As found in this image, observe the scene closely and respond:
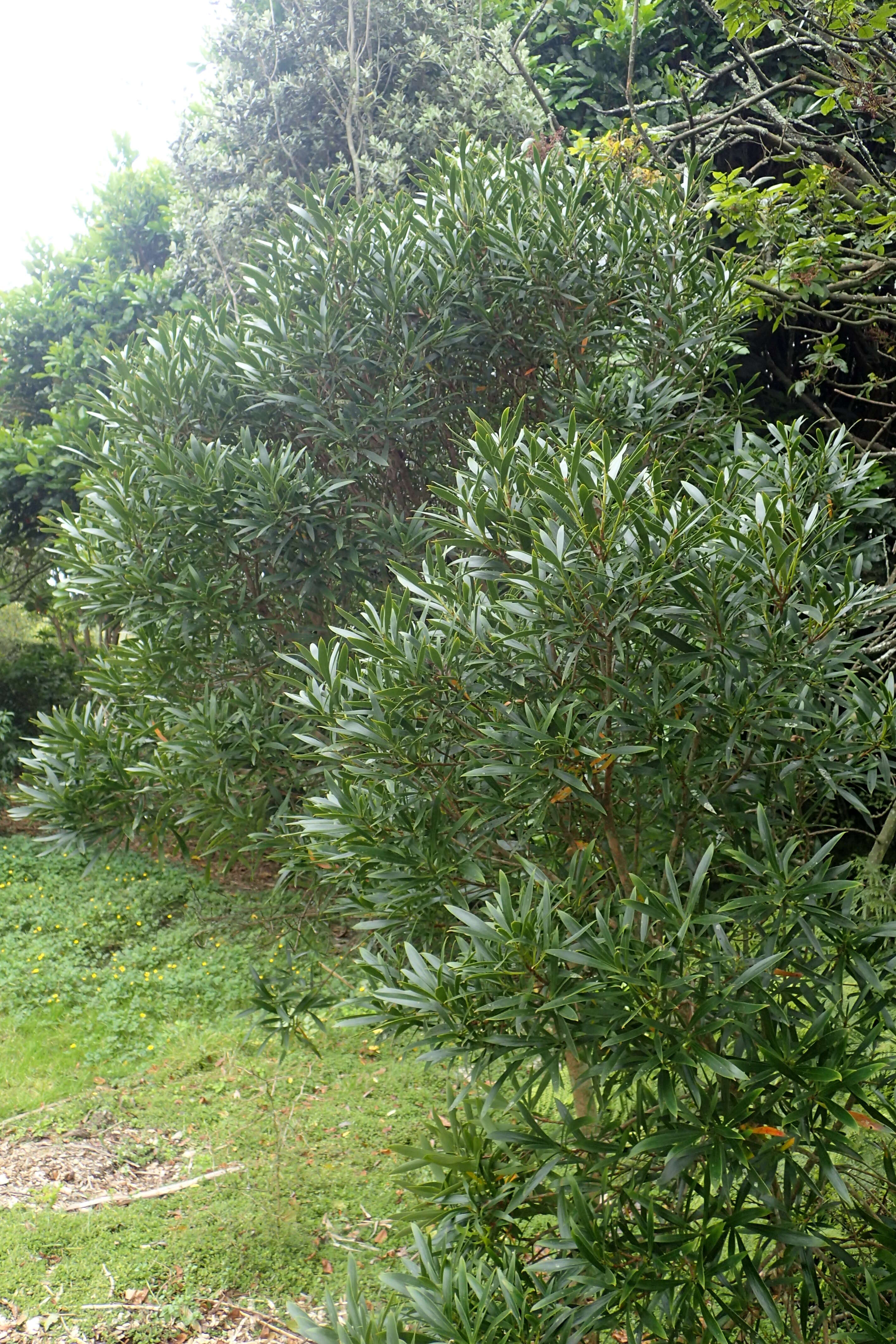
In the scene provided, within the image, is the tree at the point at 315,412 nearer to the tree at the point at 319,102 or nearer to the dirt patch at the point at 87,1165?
the dirt patch at the point at 87,1165

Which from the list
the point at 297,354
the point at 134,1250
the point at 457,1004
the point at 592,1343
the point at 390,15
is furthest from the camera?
the point at 390,15

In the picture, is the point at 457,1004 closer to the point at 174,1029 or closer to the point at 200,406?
the point at 200,406

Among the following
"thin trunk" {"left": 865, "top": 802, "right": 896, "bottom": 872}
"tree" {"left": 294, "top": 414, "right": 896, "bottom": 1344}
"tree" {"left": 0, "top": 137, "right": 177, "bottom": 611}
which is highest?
"tree" {"left": 0, "top": 137, "right": 177, "bottom": 611}

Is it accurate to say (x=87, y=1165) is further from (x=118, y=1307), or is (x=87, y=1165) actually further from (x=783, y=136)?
(x=783, y=136)

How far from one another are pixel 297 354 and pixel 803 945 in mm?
2537

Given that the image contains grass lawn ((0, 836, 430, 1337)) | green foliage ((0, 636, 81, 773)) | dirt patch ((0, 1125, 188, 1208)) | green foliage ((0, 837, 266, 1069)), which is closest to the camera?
grass lawn ((0, 836, 430, 1337))

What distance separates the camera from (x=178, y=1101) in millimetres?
5797

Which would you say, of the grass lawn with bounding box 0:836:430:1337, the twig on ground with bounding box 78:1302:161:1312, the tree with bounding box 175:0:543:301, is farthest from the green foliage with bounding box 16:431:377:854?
the tree with bounding box 175:0:543:301

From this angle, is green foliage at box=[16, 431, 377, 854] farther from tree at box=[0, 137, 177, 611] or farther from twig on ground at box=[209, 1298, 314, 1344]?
tree at box=[0, 137, 177, 611]

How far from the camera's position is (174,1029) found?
6.61m

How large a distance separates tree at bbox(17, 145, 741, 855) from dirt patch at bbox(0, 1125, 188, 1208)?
2.11m

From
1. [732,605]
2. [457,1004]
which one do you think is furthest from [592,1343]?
[732,605]

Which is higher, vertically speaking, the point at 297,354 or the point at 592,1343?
the point at 297,354

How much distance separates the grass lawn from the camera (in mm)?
4289
